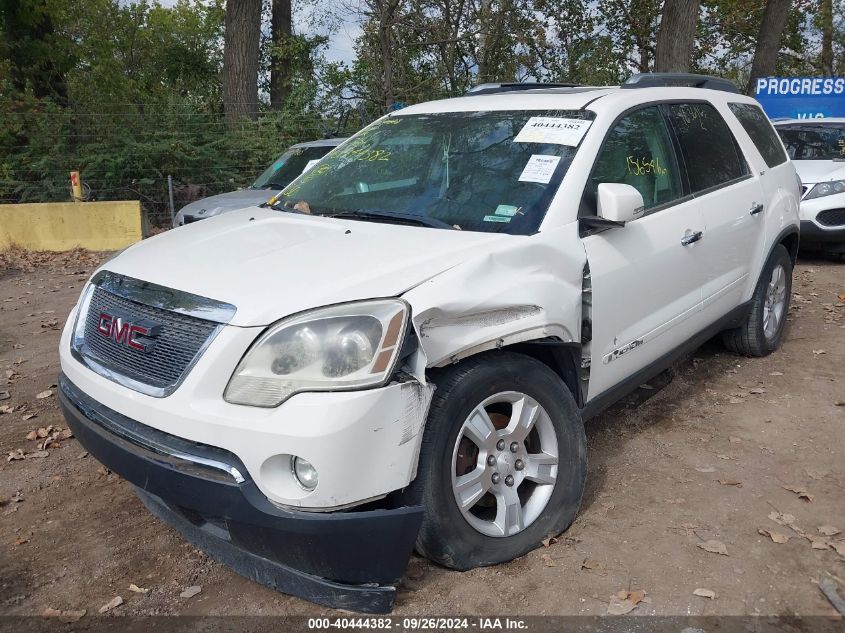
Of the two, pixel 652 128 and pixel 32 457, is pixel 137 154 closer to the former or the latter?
pixel 32 457

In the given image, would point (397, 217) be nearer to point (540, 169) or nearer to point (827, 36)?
point (540, 169)

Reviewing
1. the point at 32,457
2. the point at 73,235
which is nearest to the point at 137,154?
the point at 73,235

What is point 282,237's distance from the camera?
10.8 ft

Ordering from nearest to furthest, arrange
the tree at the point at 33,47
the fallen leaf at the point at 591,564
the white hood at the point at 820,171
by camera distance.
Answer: the fallen leaf at the point at 591,564 → the white hood at the point at 820,171 → the tree at the point at 33,47

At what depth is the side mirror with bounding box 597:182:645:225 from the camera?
327 cm

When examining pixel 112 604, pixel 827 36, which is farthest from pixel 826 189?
pixel 827 36

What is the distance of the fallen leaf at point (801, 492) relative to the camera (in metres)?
3.57

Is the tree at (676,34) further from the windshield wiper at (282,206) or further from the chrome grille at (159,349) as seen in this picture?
the chrome grille at (159,349)

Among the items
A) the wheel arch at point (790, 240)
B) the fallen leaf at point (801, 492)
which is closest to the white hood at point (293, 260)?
the fallen leaf at point (801, 492)

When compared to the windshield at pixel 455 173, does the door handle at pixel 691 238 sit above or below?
below

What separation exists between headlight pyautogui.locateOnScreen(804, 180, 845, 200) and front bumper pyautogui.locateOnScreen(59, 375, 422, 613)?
324 inches

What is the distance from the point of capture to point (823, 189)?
353 inches

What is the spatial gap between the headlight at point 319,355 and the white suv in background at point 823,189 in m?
8.03

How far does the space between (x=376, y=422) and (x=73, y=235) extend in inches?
386
